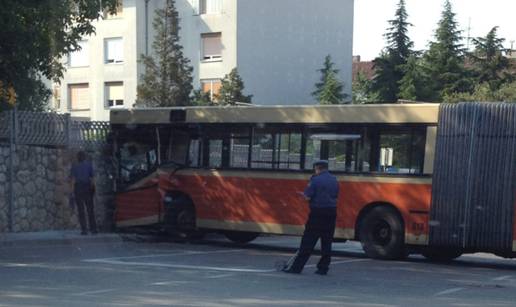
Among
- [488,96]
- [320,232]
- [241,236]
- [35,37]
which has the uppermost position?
[35,37]

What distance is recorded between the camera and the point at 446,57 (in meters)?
47.6

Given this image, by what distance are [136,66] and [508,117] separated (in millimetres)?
35143

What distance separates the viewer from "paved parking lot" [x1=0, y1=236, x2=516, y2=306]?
35.6 feet

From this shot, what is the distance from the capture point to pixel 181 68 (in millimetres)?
40031

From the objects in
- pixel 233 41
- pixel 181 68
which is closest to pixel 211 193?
pixel 181 68

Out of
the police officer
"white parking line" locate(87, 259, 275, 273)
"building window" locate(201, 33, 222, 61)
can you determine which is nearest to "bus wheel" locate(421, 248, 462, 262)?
the police officer

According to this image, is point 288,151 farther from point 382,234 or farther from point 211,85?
point 211,85

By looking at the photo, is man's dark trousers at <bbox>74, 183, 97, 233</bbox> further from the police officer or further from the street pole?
the police officer

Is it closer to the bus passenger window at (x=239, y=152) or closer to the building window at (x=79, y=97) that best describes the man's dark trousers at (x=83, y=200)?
the bus passenger window at (x=239, y=152)

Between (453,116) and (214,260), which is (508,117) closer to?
(453,116)

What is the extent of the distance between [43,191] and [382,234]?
7.56m

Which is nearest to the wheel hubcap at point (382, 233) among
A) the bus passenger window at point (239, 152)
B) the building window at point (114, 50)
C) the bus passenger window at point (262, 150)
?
the bus passenger window at point (262, 150)

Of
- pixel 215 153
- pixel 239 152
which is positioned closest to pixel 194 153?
pixel 215 153

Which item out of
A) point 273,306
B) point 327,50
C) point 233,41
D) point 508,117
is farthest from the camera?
point 327,50
